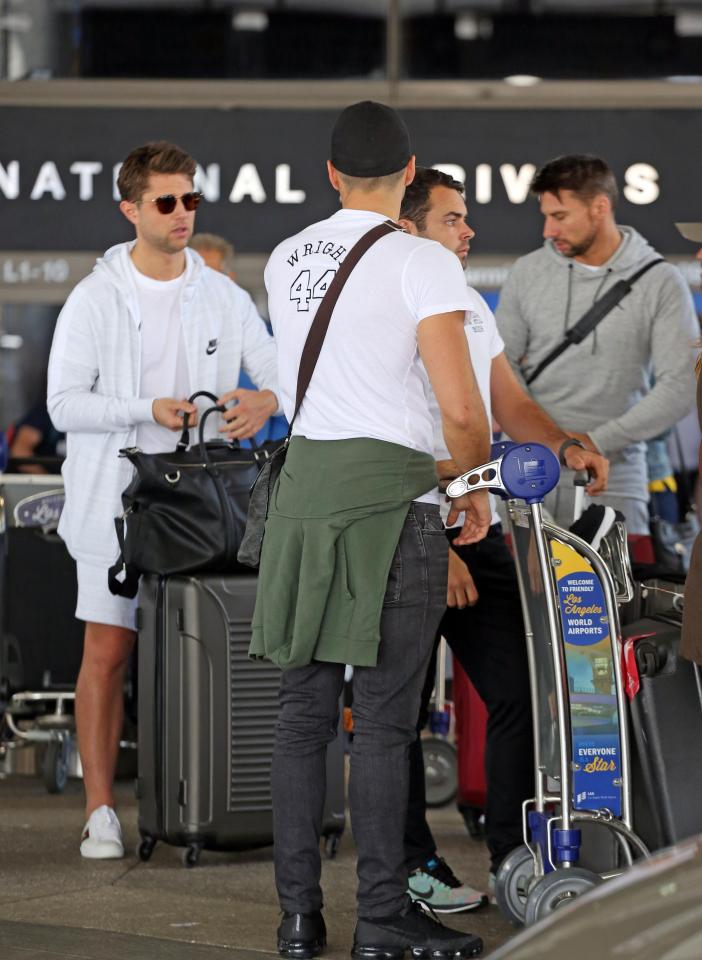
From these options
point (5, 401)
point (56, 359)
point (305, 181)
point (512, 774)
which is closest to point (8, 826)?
point (56, 359)

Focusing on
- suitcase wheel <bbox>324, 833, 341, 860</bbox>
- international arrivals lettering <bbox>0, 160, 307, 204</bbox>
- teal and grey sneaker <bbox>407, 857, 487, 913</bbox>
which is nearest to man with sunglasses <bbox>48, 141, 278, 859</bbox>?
suitcase wheel <bbox>324, 833, 341, 860</bbox>

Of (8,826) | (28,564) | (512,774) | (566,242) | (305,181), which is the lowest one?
(8,826)

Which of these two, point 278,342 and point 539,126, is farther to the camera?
point 539,126

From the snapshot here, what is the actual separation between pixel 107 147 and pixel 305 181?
1167 mm

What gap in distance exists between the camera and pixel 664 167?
9.77 m

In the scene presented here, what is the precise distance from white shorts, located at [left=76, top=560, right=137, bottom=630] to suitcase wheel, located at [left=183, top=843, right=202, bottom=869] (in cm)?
75

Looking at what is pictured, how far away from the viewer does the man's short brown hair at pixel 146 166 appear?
5.35 m

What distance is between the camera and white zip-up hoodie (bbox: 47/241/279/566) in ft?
17.3

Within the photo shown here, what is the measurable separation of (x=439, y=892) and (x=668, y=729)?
2.96 feet

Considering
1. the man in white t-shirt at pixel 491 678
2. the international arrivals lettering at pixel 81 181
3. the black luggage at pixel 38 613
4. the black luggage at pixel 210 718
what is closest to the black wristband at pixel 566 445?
the man in white t-shirt at pixel 491 678

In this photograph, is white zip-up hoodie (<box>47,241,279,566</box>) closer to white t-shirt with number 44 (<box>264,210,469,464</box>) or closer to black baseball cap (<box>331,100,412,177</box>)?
A: white t-shirt with number 44 (<box>264,210,469,464</box>)

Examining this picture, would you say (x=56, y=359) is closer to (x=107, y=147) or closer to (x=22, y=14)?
(x=107, y=147)

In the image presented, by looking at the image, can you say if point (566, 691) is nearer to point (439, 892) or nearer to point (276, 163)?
point (439, 892)

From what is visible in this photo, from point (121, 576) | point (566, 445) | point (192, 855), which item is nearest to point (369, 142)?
point (566, 445)
